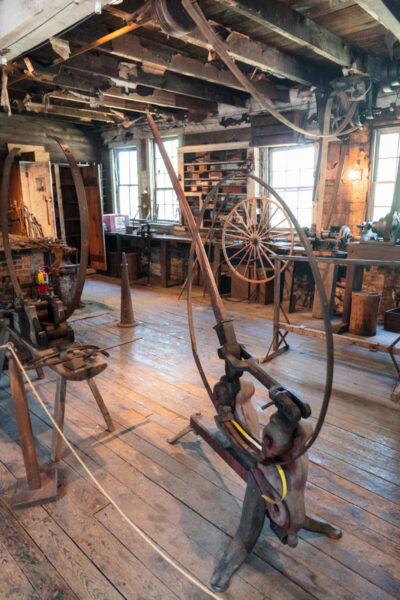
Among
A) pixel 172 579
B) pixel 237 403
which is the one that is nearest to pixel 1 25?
pixel 237 403

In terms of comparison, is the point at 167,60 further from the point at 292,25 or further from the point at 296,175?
the point at 296,175

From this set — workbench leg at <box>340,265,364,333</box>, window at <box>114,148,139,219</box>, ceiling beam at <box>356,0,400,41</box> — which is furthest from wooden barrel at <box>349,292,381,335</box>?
window at <box>114,148,139,219</box>

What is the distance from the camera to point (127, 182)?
9305mm

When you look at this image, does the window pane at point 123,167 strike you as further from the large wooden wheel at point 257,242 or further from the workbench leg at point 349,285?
the workbench leg at point 349,285

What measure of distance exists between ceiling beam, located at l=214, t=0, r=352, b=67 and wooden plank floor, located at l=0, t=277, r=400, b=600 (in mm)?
3092

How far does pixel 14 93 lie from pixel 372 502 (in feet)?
23.8

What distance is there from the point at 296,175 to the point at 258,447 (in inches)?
214

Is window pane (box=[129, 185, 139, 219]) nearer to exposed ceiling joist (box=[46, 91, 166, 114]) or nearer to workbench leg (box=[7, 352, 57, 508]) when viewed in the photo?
exposed ceiling joist (box=[46, 91, 166, 114])

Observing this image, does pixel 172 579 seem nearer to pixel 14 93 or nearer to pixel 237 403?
pixel 237 403

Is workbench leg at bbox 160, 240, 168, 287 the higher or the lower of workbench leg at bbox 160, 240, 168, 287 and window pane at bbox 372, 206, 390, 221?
the lower

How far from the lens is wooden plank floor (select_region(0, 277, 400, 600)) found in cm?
168

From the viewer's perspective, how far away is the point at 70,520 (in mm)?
2016

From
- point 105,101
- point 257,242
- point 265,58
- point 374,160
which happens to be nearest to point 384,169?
point 374,160

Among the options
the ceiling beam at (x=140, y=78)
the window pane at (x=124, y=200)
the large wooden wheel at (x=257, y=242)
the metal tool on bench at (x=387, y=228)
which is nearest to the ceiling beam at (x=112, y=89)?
the ceiling beam at (x=140, y=78)
